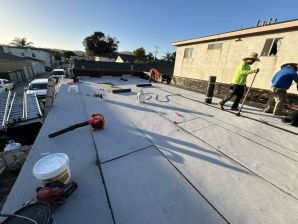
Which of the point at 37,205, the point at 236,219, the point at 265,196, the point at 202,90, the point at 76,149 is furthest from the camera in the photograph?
the point at 202,90

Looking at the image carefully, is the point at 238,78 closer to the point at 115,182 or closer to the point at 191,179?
the point at 191,179

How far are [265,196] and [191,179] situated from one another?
0.76 m

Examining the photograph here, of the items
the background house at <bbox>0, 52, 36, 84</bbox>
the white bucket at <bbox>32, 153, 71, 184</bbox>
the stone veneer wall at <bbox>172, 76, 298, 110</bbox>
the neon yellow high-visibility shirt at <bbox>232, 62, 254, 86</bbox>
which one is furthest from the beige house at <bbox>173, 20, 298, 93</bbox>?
the background house at <bbox>0, 52, 36, 84</bbox>

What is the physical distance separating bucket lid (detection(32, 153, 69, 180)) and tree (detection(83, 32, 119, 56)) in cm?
4420

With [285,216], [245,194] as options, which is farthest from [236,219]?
[285,216]

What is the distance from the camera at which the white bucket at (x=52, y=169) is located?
1358mm

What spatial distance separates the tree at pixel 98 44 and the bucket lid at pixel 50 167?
1740 inches

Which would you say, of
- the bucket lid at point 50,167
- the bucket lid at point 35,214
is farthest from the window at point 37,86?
the bucket lid at point 35,214

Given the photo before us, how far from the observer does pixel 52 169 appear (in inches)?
55.1

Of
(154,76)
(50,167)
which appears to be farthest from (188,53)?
(50,167)

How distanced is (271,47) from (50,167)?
8688 mm

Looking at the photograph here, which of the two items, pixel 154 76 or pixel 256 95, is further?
pixel 154 76

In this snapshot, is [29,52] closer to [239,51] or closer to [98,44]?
[98,44]

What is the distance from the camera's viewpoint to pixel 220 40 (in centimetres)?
840
